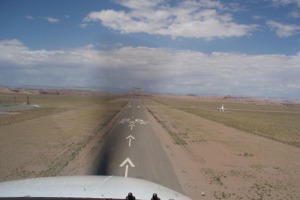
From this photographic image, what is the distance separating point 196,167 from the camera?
54.4 feet

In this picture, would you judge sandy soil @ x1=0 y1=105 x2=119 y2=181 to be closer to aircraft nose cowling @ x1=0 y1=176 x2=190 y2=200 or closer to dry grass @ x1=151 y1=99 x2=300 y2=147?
aircraft nose cowling @ x1=0 y1=176 x2=190 y2=200

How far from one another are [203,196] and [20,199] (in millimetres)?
9026

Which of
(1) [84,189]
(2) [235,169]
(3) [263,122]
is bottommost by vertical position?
(3) [263,122]

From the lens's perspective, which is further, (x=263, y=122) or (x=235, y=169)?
(x=263, y=122)

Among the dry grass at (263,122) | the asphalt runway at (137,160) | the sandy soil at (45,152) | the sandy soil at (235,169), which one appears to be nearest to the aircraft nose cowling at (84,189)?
the sandy soil at (235,169)

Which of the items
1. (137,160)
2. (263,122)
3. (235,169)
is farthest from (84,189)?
(263,122)

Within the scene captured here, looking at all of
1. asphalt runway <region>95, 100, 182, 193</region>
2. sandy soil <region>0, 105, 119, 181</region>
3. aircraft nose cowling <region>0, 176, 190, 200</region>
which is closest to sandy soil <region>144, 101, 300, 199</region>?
asphalt runway <region>95, 100, 182, 193</region>

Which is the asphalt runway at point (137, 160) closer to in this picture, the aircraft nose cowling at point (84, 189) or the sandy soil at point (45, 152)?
the sandy soil at point (45, 152)

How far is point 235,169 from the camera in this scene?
16.8 meters

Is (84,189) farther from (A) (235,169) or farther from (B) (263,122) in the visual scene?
(B) (263,122)

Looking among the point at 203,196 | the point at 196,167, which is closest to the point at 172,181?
the point at 203,196

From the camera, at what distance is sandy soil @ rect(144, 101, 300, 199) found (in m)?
12.7

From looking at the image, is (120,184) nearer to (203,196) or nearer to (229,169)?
(203,196)

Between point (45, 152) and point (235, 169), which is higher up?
point (235, 169)
